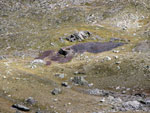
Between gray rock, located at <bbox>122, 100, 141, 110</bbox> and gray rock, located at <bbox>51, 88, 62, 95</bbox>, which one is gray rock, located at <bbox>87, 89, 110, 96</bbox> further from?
gray rock, located at <bbox>51, 88, 62, 95</bbox>

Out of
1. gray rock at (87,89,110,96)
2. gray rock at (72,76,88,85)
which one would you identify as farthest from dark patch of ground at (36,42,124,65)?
gray rock at (87,89,110,96)

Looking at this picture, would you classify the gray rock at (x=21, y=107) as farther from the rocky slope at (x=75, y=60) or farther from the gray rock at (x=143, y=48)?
the gray rock at (x=143, y=48)

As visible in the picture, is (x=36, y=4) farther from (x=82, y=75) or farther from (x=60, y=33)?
(x=82, y=75)

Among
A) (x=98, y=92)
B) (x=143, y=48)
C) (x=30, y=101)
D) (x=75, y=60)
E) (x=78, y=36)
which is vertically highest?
(x=143, y=48)

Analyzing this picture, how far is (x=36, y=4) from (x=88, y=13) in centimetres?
3125

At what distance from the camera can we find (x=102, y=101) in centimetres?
2798

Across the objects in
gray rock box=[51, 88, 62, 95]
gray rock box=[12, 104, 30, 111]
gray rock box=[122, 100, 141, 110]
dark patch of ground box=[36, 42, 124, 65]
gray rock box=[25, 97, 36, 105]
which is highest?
gray rock box=[122, 100, 141, 110]

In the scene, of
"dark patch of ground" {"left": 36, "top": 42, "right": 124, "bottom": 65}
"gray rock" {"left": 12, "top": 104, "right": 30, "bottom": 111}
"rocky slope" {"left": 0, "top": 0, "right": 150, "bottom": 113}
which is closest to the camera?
"gray rock" {"left": 12, "top": 104, "right": 30, "bottom": 111}

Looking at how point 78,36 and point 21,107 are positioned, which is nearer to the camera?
point 21,107

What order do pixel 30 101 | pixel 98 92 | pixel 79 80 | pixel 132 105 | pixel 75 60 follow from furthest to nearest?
1. pixel 75 60
2. pixel 79 80
3. pixel 98 92
4. pixel 30 101
5. pixel 132 105

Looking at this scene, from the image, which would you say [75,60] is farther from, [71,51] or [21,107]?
[21,107]

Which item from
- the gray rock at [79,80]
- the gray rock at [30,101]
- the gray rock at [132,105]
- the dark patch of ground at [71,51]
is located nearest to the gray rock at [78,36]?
the dark patch of ground at [71,51]

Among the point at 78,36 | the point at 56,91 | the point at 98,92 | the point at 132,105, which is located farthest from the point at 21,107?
the point at 78,36

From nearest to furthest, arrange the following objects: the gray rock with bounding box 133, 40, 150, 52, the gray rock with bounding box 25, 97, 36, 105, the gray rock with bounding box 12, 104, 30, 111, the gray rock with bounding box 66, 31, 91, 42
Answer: the gray rock with bounding box 12, 104, 30, 111 → the gray rock with bounding box 25, 97, 36, 105 → the gray rock with bounding box 133, 40, 150, 52 → the gray rock with bounding box 66, 31, 91, 42
